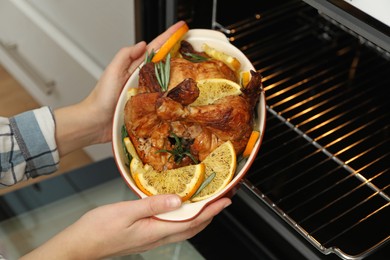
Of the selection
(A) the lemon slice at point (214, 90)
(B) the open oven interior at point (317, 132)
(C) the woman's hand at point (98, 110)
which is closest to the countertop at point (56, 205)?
(C) the woman's hand at point (98, 110)

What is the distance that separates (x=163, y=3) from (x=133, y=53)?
106mm

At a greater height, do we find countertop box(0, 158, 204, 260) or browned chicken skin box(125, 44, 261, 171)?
browned chicken skin box(125, 44, 261, 171)

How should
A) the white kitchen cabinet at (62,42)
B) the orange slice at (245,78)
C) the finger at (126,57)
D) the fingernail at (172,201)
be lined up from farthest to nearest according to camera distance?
the white kitchen cabinet at (62,42), the finger at (126,57), the orange slice at (245,78), the fingernail at (172,201)

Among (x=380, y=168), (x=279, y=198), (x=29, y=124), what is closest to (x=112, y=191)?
(x=29, y=124)

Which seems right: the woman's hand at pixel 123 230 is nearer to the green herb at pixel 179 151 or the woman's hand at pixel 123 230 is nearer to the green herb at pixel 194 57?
the green herb at pixel 179 151

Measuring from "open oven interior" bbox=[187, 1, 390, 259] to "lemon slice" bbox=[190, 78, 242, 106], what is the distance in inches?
8.2

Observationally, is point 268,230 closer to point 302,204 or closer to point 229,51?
point 302,204

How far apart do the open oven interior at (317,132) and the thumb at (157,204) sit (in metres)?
0.23

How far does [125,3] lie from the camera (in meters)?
1.25

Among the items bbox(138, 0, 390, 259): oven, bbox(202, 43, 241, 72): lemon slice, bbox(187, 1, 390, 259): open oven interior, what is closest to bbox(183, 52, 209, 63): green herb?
bbox(202, 43, 241, 72): lemon slice

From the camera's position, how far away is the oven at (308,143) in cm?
101

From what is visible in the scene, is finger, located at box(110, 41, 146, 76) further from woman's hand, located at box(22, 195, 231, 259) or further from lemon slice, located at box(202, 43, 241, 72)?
woman's hand, located at box(22, 195, 231, 259)

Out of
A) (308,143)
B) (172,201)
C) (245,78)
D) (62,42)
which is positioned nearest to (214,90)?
(245,78)

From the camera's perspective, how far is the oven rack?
103cm
